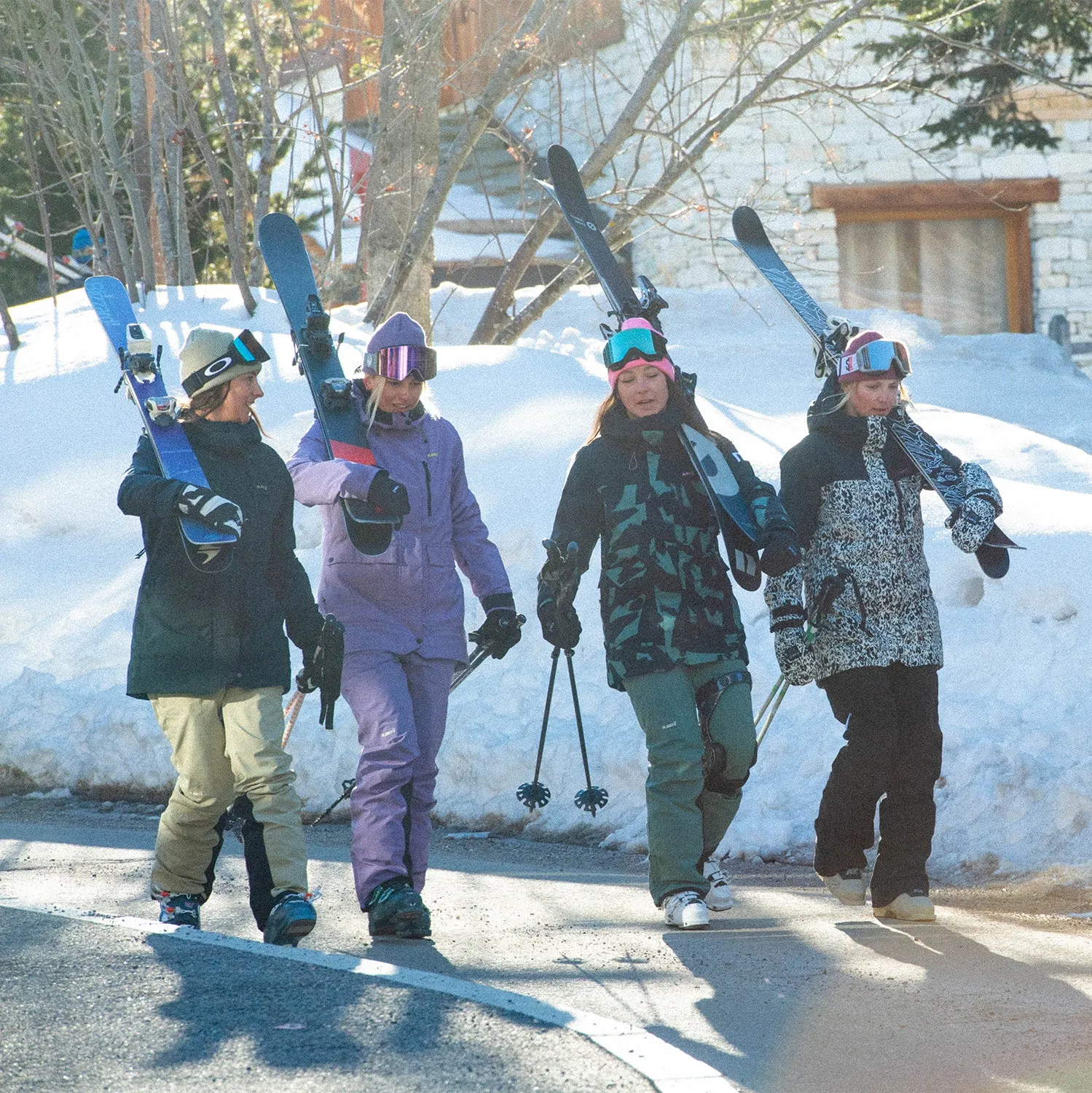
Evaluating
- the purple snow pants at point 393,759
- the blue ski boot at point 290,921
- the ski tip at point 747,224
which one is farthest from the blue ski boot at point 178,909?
the ski tip at point 747,224

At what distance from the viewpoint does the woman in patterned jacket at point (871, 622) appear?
15.7 feet

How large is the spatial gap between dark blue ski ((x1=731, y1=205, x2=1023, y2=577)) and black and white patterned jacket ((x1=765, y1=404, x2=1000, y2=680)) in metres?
0.04

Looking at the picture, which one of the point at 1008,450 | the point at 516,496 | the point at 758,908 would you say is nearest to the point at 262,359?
the point at 758,908

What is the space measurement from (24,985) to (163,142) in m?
9.88

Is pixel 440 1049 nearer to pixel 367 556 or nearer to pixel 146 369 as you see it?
pixel 367 556

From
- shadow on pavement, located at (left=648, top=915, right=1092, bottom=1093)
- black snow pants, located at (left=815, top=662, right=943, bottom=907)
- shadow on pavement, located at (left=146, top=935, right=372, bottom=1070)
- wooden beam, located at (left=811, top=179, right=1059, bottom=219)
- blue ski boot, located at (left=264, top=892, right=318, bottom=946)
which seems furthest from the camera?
wooden beam, located at (left=811, top=179, right=1059, bottom=219)

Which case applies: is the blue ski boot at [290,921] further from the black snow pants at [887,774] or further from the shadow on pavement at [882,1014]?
the black snow pants at [887,774]

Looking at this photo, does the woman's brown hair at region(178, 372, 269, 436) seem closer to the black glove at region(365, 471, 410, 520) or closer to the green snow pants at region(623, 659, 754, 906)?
the black glove at region(365, 471, 410, 520)

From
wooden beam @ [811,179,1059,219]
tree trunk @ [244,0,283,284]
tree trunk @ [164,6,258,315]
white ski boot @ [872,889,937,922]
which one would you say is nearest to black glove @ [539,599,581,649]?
white ski boot @ [872,889,937,922]

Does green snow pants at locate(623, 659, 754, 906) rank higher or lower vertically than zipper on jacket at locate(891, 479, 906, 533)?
lower

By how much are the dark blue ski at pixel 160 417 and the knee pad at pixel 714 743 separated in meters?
1.48

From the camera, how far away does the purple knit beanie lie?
16.1ft

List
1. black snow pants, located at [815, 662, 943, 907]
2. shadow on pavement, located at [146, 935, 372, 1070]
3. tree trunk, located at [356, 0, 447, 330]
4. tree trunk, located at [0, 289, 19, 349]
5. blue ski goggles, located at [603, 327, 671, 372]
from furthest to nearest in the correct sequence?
tree trunk, located at [0, 289, 19, 349], tree trunk, located at [356, 0, 447, 330], blue ski goggles, located at [603, 327, 671, 372], black snow pants, located at [815, 662, 943, 907], shadow on pavement, located at [146, 935, 372, 1070]

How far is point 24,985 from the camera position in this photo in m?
3.62
